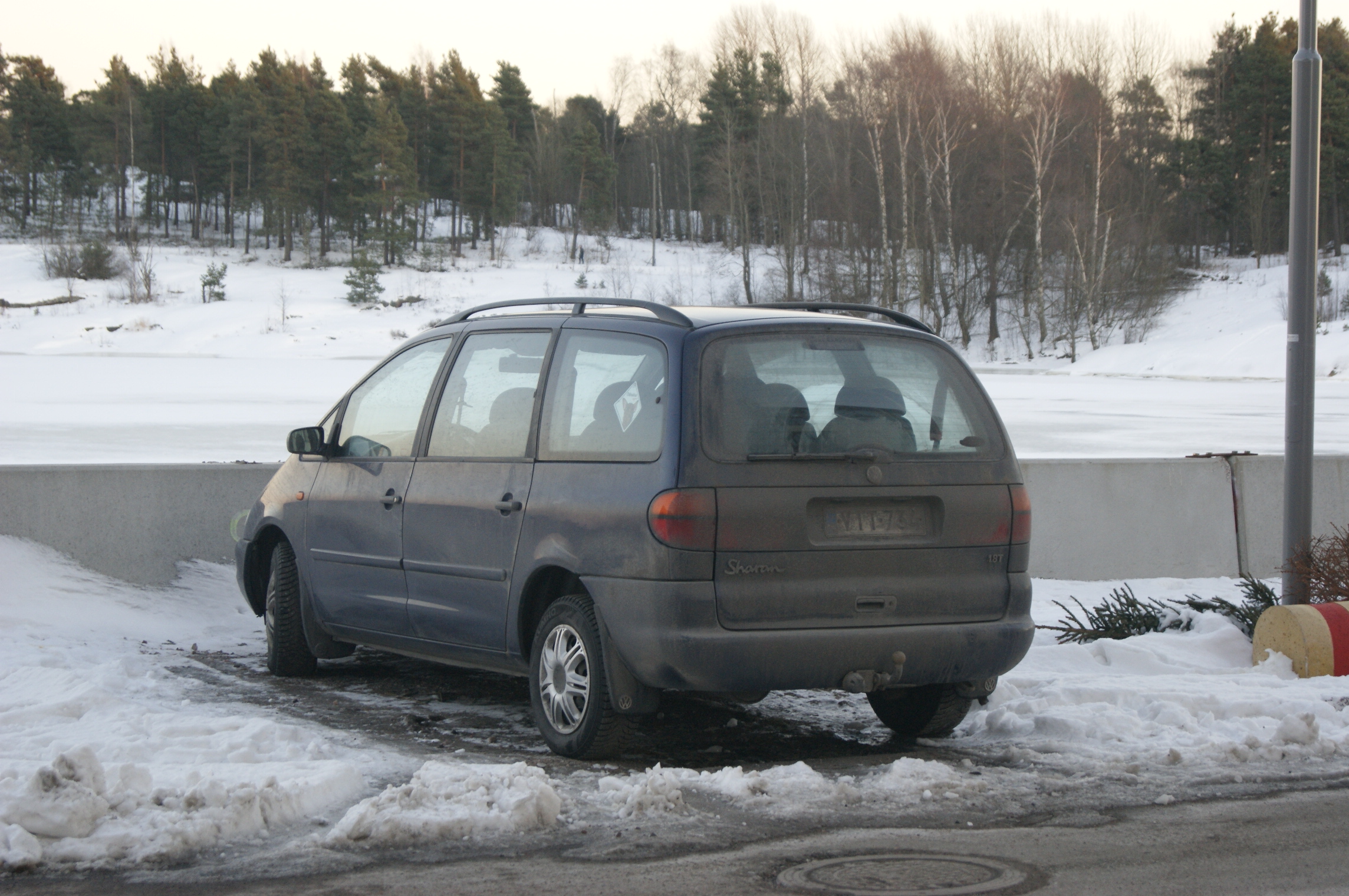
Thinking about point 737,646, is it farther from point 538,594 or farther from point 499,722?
point 499,722

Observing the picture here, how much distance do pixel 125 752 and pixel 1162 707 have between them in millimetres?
4162

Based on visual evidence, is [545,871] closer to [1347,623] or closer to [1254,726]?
[1254,726]

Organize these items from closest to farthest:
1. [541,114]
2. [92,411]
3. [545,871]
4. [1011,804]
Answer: [545,871], [1011,804], [92,411], [541,114]

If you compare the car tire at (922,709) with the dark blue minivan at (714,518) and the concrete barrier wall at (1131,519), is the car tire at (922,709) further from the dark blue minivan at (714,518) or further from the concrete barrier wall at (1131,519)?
the concrete barrier wall at (1131,519)

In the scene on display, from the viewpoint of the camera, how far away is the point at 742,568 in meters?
4.93

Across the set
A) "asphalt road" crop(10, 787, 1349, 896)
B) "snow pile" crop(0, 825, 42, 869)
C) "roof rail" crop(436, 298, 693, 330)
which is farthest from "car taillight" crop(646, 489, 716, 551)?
"snow pile" crop(0, 825, 42, 869)

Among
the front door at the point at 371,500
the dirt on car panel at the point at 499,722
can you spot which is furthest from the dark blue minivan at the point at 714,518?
the dirt on car panel at the point at 499,722

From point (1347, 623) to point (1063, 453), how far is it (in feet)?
35.1

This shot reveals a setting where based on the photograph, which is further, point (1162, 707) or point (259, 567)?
point (259, 567)

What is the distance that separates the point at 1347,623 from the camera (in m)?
6.80

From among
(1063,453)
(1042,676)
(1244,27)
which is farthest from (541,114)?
Answer: (1042,676)

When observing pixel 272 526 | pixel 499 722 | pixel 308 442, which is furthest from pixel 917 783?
pixel 272 526

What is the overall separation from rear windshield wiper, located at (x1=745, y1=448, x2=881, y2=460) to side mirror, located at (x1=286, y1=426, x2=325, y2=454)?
9.08 feet

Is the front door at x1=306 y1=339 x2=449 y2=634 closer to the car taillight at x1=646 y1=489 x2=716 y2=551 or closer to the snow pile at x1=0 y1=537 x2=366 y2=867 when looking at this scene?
the snow pile at x1=0 y1=537 x2=366 y2=867
